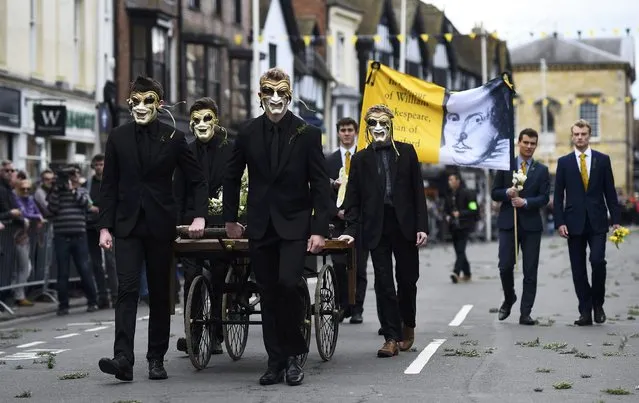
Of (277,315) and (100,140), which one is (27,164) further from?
(277,315)

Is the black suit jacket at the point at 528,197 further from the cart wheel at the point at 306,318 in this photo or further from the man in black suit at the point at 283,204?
the man in black suit at the point at 283,204

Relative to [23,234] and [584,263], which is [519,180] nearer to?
[584,263]

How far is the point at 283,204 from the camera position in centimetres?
1036

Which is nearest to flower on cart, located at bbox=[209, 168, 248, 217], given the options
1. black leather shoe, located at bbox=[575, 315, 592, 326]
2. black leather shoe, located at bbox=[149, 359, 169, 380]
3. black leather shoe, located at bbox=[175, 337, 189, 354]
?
black leather shoe, located at bbox=[175, 337, 189, 354]

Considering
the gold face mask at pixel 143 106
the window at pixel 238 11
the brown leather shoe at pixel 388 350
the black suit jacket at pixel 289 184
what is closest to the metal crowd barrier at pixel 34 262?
the brown leather shoe at pixel 388 350

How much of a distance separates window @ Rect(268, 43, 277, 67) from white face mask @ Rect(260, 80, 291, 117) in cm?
4489

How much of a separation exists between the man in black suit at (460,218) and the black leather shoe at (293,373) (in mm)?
15099

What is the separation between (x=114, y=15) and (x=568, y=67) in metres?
76.6

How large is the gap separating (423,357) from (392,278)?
26.8 inches

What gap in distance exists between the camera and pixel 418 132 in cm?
1567

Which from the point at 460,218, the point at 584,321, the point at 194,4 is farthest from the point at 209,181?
the point at 194,4

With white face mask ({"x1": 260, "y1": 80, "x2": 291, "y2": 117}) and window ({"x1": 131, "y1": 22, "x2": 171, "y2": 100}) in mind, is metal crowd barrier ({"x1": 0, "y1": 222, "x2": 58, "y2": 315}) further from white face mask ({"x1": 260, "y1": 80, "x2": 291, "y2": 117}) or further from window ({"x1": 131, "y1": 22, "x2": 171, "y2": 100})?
window ({"x1": 131, "y1": 22, "x2": 171, "y2": 100})

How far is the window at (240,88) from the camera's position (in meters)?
49.7

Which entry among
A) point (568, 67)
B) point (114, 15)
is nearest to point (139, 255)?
point (114, 15)
